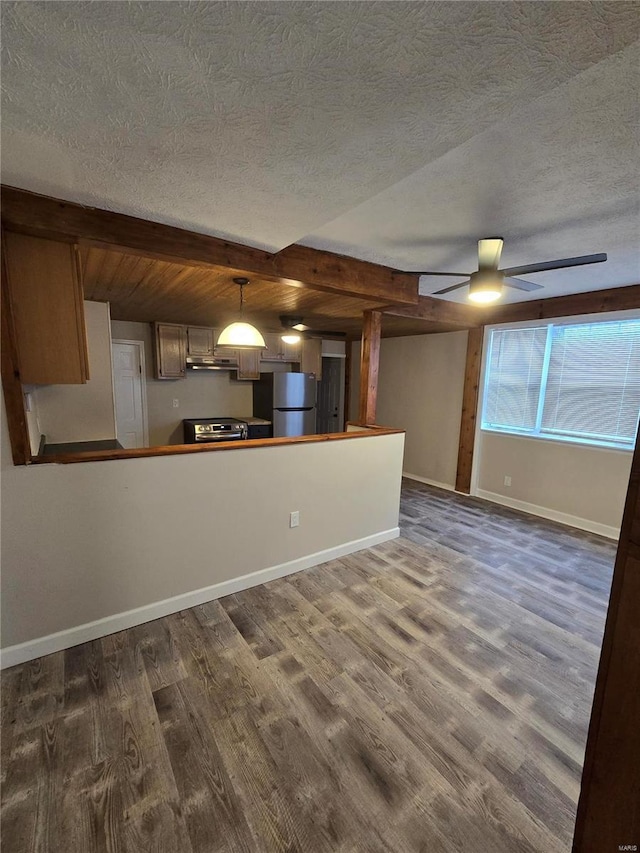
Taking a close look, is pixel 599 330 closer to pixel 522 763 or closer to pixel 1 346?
pixel 522 763

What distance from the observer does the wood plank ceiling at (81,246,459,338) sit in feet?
8.22

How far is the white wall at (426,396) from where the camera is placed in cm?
512

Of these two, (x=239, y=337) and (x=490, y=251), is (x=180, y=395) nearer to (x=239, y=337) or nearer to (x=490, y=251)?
(x=239, y=337)

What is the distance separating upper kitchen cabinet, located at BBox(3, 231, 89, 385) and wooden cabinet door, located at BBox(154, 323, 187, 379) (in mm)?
2780

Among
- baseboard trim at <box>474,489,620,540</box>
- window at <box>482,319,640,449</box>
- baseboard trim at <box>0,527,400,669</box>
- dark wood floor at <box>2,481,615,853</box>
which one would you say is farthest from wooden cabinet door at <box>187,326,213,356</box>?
baseboard trim at <box>474,489,620,540</box>

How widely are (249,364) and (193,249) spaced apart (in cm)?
315

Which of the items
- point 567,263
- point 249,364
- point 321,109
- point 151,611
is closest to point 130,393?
point 249,364

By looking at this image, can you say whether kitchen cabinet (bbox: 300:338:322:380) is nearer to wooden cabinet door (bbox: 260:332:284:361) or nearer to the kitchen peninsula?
wooden cabinet door (bbox: 260:332:284:361)

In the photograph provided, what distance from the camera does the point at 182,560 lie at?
7.80 feet

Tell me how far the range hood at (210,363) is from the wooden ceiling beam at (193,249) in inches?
101

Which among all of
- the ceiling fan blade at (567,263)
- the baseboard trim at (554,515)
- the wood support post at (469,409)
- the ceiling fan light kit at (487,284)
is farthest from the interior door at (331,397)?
the ceiling fan blade at (567,263)

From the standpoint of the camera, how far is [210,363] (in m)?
4.98

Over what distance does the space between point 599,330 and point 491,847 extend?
13.6 ft

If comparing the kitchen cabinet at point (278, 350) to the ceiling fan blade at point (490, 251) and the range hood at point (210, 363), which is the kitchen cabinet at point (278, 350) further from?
the ceiling fan blade at point (490, 251)
